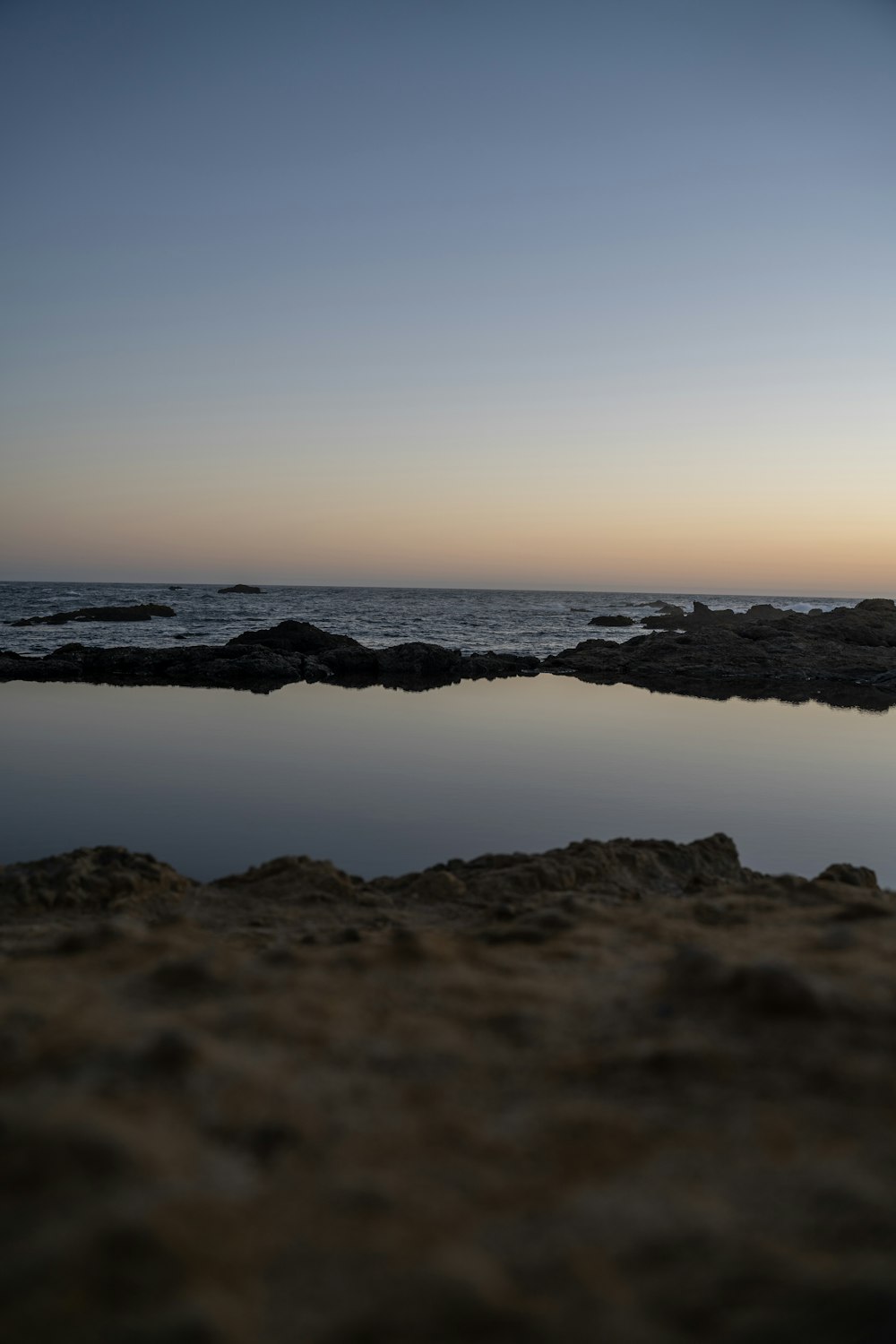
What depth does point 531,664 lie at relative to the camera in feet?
69.2

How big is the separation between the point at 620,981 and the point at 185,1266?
1893mm

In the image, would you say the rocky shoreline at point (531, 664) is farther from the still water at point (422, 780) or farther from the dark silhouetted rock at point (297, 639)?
the still water at point (422, 780)

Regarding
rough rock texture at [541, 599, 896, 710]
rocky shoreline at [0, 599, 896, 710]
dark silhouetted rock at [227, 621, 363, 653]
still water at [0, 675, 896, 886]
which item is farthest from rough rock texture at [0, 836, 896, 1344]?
dark silhouetted rock at [227, 621, 363, 653]

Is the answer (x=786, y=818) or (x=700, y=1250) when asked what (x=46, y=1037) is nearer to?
(x=700, y=1250)

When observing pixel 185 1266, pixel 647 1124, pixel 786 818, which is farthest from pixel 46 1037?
pixel 786 818

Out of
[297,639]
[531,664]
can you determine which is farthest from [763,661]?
[297,639]

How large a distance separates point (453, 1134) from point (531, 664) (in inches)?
752

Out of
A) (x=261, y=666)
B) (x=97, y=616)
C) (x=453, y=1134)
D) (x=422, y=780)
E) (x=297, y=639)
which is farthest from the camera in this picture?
(x=97, y=616)

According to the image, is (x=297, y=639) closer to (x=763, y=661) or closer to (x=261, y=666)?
(x=261, y=666)

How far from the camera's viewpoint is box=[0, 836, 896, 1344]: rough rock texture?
1.67 m

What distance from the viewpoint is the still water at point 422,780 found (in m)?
6.20

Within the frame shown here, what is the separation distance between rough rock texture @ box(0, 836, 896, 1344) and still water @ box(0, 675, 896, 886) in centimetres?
235

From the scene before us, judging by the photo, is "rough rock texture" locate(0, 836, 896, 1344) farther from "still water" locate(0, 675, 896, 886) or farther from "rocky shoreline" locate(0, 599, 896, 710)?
"rocky shoreline" locate(0, 599, 896, 710)

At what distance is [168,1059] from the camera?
2.49 meters
